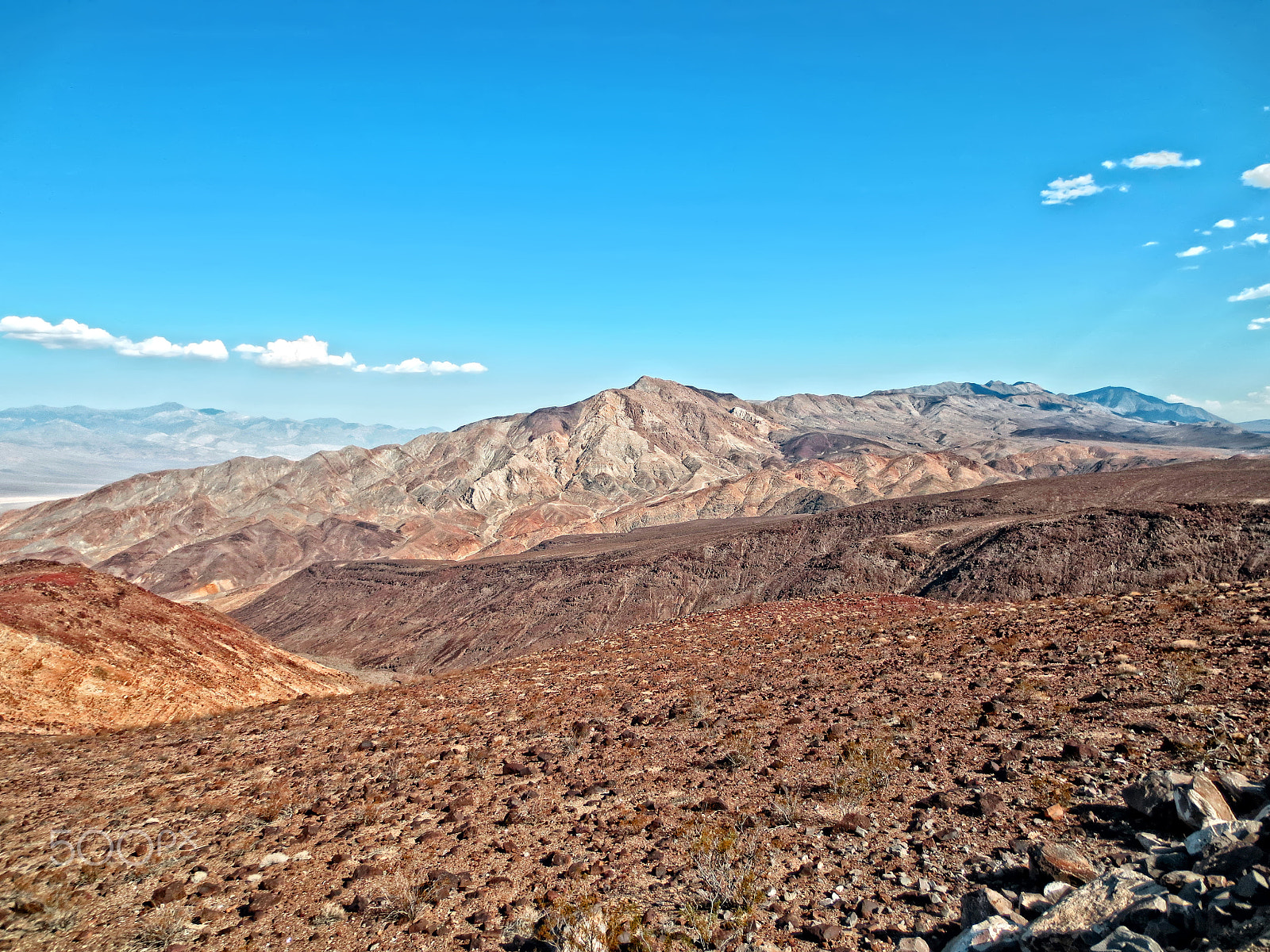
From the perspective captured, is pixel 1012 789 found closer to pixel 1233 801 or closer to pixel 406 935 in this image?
pixel 1233 801

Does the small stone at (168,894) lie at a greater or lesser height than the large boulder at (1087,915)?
lesser

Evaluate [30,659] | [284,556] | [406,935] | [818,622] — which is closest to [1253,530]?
[818,622]

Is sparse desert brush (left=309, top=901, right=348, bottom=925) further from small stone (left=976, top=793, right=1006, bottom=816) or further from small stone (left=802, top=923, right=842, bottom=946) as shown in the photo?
small stone (left=976, top=793, right=1006, bottom=816)

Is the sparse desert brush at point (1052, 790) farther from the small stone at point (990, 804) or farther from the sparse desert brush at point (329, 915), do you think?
the sparse desert brush at point (329, 915)

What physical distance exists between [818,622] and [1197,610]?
22.4ft

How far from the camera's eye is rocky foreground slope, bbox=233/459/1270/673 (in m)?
29.9

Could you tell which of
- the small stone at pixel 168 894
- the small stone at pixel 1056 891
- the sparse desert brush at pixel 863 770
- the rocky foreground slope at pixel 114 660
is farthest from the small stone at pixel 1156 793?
the rocky foreground slope at pixel 114 660

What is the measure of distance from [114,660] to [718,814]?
17921 mm

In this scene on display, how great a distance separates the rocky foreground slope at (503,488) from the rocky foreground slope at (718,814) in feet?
265

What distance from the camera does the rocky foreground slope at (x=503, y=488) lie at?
96125mm

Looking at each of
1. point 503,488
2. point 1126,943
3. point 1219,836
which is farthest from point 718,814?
point 503,488

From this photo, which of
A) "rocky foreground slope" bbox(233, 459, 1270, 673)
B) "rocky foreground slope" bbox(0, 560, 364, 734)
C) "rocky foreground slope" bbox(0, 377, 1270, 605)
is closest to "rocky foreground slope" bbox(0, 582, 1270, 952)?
"rocky foreground slope" bbox(0, 560, 364, 734)

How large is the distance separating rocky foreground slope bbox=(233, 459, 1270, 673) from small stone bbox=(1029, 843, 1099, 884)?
28778 mm

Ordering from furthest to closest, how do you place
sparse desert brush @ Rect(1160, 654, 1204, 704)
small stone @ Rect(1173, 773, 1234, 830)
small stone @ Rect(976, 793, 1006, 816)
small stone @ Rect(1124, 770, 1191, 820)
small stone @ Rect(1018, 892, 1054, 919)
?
sparse desert brush @ Rect(1160, 654, 1204, 704), small stone @ Rect(976, 793, 1006, 816), small stone @ Rect(1124, 770, 1191, 820), small stone @ Rect(1173, 773, 1234, 830), small stone @ Rect(1018, 892, 1054, 919)
